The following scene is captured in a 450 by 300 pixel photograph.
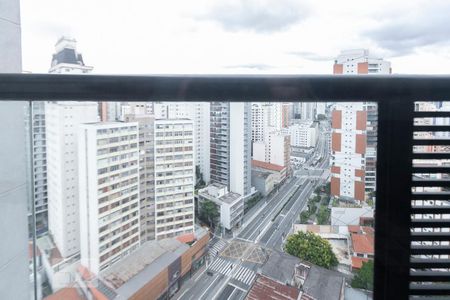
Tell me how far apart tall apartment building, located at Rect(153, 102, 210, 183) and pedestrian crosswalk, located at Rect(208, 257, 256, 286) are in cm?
28

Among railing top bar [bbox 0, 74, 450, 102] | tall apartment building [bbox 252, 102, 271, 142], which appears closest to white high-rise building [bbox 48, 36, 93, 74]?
railing top bar [bbox 0, 74, 450, 102]

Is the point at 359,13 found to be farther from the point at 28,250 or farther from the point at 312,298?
the point at 28,250

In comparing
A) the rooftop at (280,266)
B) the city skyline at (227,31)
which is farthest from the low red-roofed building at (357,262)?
the city skyline at (227,31)

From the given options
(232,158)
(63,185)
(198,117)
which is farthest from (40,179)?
(232,158)

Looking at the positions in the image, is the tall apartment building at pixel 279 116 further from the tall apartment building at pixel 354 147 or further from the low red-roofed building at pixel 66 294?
the low red-roofed building at pixel 66 294

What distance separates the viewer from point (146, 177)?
99 centimetres

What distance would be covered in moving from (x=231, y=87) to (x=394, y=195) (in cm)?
46

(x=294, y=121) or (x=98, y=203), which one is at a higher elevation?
(x=294, y=121)

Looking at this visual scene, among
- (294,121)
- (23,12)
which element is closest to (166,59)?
(23,12)

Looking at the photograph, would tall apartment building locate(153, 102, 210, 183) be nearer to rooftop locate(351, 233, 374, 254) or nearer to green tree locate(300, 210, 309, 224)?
green tree locate(300, 210, 309, 224)

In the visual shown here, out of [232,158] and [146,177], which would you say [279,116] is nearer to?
[232,158]

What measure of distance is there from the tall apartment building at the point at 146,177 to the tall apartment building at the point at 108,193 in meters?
0.01

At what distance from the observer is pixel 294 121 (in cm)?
112

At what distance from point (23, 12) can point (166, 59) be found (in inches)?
29.8
